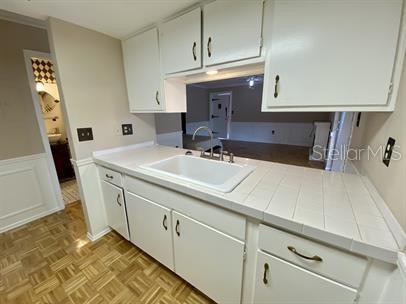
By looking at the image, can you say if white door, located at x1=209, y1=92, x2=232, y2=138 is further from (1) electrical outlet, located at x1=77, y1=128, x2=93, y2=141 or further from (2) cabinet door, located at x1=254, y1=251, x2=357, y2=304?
(2) cabinet door, located at x1=254, y1=251, x2=357, y2=304

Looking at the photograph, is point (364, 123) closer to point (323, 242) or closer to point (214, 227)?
point (323, 242)

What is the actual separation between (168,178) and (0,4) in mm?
1712

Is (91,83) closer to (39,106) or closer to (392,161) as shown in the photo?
(39,106)

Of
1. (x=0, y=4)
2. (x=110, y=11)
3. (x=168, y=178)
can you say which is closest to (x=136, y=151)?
(x=168, y=178)

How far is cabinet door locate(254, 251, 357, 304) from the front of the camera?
2.39 ft

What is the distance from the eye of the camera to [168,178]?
119 cm

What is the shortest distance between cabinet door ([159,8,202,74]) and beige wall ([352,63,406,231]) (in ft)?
3.82

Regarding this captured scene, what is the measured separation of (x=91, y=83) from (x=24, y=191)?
165 centimetres

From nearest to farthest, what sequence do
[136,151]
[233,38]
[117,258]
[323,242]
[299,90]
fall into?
[323,242] < [299,90] < [233,38] < [117,258] < [136,151]

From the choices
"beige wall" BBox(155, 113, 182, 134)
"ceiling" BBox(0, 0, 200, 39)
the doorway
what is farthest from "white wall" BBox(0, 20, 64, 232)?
"beige wall" BBox(155, 113, 182, 134)

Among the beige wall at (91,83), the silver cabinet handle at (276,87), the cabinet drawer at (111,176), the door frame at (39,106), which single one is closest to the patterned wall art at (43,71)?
the door frame at (39,106)

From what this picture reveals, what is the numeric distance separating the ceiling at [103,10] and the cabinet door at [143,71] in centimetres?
15

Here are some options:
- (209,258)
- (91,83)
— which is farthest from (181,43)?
(209,258)

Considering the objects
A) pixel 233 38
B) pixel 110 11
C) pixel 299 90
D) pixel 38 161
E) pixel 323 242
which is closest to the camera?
pixel 323 242
